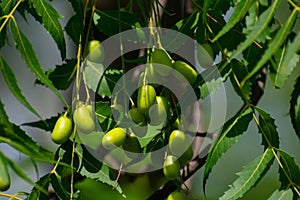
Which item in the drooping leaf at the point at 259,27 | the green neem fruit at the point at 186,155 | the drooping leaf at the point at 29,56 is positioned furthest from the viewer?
the green neem fruit at the point at 186,155

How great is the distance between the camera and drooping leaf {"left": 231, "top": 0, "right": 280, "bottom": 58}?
594 mm

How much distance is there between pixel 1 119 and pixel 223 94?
34 cm

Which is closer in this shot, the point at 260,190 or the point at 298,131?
the point at 298,131

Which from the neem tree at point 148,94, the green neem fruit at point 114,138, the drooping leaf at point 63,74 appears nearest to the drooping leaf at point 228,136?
the neem tree at point 148,94

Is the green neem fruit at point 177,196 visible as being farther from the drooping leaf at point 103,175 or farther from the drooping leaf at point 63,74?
the drooping leaf at point 63,74

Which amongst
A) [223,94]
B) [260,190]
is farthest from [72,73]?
[260,190]

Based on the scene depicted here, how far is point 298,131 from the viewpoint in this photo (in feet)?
2.31

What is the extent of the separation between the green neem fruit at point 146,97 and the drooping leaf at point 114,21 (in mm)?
112

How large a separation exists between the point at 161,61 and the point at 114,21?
0.35ft

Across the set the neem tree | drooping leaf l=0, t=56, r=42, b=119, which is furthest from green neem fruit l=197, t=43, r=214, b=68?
drooping leaf l=0, t=56, r=42, b=119

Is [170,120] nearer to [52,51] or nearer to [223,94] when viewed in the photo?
[223,94]

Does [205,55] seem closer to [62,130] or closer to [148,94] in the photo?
[148,94]

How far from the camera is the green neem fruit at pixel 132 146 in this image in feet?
2.56

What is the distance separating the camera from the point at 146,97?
763 mm
